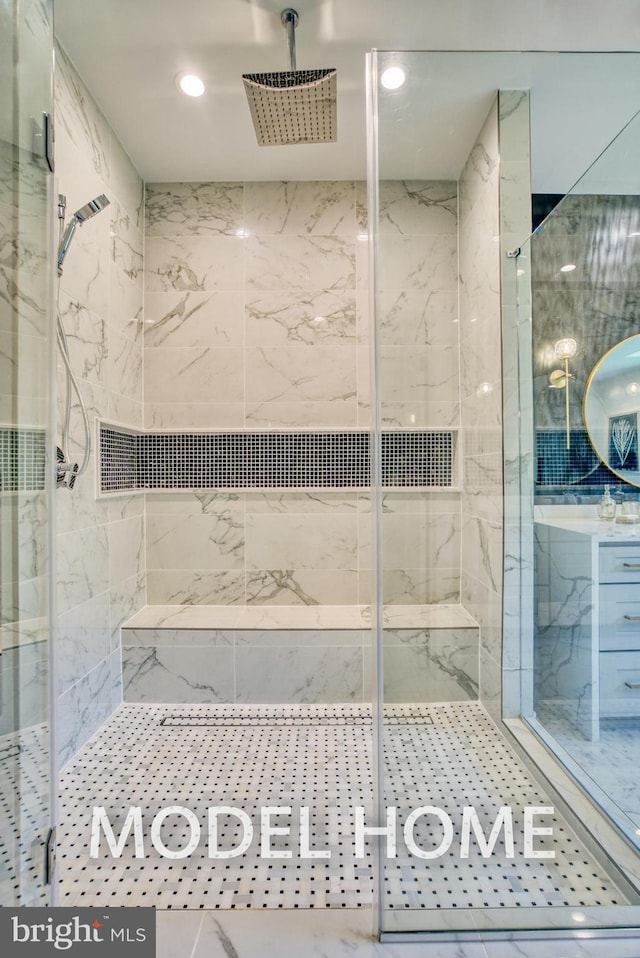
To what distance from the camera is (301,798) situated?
1.44 meters

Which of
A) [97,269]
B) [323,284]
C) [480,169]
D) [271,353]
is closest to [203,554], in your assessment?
[271,353]

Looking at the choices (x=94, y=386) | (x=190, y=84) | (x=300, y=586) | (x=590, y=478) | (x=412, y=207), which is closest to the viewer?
(x=412, y=207)

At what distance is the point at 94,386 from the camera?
1903mm

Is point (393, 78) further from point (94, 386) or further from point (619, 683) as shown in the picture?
point (619, 683)

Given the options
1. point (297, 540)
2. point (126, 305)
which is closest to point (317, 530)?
point (297, 540)

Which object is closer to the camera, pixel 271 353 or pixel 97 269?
pixel 97 269

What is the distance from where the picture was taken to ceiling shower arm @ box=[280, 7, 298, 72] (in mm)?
1472

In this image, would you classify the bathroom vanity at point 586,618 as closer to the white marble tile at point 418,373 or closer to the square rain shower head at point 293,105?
the white marble tile at point 418,373

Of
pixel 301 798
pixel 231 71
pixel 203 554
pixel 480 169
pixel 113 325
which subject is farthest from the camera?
pixel 203 554

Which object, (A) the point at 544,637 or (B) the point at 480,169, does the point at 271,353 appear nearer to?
(B) the point at 480,169

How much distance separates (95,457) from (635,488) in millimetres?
1929

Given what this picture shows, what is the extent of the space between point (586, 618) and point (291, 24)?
2.15 m

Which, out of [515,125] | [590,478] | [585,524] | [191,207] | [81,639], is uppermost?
[191,207]

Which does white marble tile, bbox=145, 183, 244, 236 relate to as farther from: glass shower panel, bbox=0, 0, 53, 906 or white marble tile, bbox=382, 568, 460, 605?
white marble tile, bbox=382, 568, 460, 605
